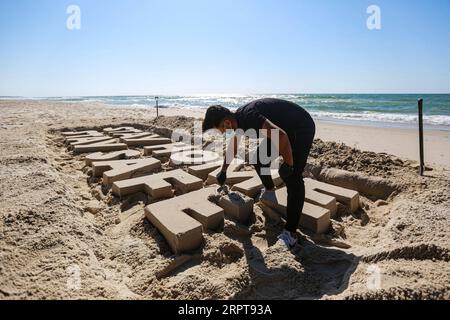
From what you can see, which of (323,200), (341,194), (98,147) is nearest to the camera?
(323,200)

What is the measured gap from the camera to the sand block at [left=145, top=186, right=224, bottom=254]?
2.21 m

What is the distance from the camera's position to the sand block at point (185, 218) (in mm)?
2207

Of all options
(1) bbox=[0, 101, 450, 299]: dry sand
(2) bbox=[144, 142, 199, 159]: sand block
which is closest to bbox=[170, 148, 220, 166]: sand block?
(2) bbox=[144, 142, 199, 159]: sand block

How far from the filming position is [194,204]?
2.74 metres

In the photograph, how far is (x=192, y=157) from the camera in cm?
486

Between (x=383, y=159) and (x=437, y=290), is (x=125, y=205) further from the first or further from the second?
(x=383, y=159)

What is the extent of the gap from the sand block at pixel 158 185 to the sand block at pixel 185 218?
376 mm

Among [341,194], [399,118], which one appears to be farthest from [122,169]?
[399,118]

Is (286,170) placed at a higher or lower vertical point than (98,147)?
lower

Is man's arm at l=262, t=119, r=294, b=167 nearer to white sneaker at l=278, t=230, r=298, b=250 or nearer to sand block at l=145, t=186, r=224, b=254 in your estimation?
white sneaker at l=278, t=230, r=298, b=250

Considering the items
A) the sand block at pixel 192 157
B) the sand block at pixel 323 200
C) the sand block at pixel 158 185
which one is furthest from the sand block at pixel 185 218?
the sand block at pixel 192 157

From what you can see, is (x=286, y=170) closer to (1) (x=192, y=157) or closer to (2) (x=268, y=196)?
(2) (x=268, y=196)

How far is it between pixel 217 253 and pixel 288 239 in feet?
2.01

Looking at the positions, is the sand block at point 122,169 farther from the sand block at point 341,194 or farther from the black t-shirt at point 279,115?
the sand block at point 341,194
